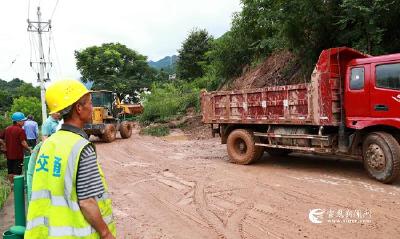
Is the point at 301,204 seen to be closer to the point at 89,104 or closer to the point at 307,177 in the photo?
the point at 307,177

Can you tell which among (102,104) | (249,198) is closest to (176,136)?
(102,104)

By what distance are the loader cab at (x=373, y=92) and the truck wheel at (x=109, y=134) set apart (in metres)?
12.5

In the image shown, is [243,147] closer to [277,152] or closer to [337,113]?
[277,152]

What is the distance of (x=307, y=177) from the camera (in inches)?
319

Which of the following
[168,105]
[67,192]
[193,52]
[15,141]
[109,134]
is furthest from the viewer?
[193,52]

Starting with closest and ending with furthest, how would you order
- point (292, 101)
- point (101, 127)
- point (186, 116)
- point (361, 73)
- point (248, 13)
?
point (361, 73), point (292, 101), point (101, 127), point (248, 13), point (186, 116)

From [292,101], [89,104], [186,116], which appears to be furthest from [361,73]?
[186,116]

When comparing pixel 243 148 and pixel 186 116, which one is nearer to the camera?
pixel 243 148

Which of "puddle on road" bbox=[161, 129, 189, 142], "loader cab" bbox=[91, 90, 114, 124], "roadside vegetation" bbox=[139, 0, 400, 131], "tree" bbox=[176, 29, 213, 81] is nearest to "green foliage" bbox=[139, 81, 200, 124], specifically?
"roadside vegetation" bbox=[139, 0, 400, 131]

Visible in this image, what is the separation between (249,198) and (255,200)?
0.57ft

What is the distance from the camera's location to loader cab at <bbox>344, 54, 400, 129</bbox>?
23.0 ft

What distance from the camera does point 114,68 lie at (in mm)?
45938

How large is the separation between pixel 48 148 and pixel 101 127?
15.7 metres

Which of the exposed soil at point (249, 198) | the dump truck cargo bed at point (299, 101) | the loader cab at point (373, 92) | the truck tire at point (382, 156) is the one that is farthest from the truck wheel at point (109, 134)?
the truck tire at point (382, 156)
